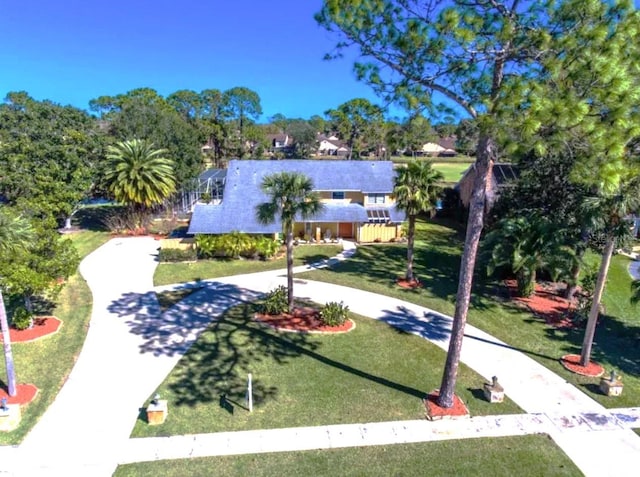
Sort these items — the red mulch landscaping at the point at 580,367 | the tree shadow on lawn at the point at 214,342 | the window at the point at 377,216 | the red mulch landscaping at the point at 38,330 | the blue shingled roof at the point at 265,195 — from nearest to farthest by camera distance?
the tree shadow on lawn at the point at 214,342 → the red mulch landscaping at the point at 580,367 → the red mulch landscaping at the point at 38,330 → the blue shingled roof at the point at 265,195 → the window at the point at 377,216

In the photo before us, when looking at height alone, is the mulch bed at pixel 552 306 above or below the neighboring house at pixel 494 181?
below

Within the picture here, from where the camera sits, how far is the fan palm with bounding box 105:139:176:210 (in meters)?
31.1

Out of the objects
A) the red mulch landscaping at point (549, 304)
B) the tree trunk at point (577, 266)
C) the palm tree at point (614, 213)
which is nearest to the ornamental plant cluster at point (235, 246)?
the red mulch landscaping at point (549, 304)

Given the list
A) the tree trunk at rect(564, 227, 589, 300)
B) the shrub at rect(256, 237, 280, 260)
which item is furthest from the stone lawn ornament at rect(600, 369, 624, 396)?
the shrub at rect(256, 237, 280, 260)

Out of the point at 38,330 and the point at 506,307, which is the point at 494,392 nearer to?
the point at 506,307

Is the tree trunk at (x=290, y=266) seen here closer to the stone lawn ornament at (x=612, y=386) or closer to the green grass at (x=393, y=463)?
the green grass at (x=393, y=463)

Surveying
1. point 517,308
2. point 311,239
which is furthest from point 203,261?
point 517,308

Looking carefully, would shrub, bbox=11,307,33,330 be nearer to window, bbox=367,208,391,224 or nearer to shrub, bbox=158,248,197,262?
shrub, bbox=158,248,197,262

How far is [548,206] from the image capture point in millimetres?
23172

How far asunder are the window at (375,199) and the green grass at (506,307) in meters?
4.40

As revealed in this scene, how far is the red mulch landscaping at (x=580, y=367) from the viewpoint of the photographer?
14023 mm

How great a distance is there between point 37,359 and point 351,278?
1469 centimetres

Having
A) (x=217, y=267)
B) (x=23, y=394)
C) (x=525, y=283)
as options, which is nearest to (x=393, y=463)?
(x=23, y=394)

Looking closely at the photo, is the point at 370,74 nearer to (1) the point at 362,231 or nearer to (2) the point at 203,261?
(2) the point at 203,261
